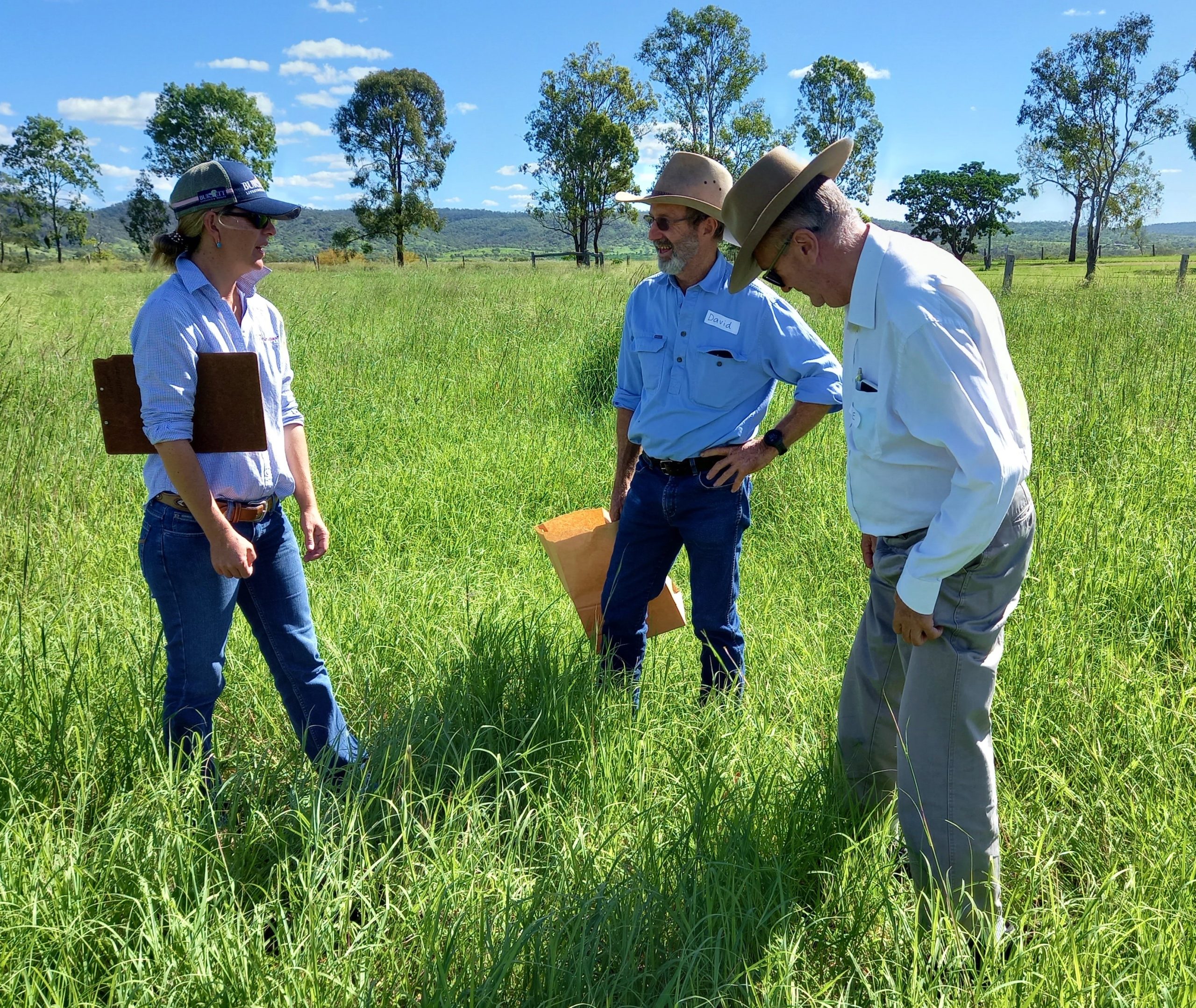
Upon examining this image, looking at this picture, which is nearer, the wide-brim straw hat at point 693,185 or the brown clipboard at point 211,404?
the brown clipboard at point 211,404

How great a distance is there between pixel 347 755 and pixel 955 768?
1.83 metres

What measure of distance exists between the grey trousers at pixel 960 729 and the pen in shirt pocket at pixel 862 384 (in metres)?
0.38

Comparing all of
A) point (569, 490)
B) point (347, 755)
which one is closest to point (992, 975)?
point (347, 755)

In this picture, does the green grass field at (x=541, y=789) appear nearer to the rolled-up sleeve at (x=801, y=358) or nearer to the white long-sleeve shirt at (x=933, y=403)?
→ the white long-sleeve shirt at (x=933, y=403)

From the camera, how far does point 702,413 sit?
9.86 ft

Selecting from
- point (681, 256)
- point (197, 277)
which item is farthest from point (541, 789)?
point (681, 256)

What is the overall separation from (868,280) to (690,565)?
1.56 metres

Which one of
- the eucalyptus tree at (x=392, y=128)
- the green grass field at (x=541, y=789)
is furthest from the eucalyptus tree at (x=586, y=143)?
the green grass field at (x=541, y=789)

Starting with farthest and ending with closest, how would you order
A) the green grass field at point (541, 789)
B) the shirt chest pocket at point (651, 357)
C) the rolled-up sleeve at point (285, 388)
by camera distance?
the shirt chest pocket at point (651, 357) → the rolled-up sleeve at point (285, 388) → the green grass field at point (541, 789)

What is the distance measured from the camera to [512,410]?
293 inches

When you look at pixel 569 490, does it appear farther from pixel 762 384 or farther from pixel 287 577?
pixel 287 577

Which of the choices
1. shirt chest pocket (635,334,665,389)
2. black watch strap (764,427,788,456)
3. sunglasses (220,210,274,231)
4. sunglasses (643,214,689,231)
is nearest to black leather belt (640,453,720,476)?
black watch strap (764,427,788,456)

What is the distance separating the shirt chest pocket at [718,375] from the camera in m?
3.00

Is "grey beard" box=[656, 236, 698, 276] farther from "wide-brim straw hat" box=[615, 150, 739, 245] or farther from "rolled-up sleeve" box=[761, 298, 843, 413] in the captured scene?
"rolled-up sleeve" box=[761, 298, 843, 413]
